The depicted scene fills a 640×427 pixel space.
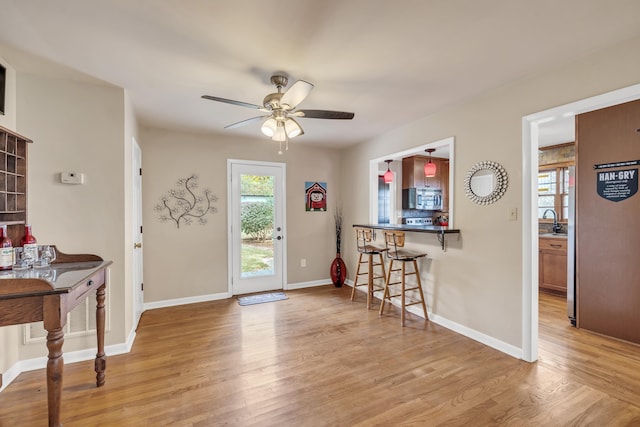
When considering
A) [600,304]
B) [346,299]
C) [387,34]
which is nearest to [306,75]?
[387,34]

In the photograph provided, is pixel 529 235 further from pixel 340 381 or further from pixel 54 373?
pixel 54 373

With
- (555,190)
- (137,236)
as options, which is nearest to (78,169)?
(137,236)

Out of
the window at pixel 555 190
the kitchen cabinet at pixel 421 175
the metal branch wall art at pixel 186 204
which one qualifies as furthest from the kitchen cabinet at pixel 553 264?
the metal branch wall art at pixel 186 204

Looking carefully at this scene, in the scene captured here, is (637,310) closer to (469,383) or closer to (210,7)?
(469,383)

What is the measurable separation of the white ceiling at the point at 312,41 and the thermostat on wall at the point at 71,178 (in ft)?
2.65

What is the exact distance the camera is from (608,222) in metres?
A: 2.97

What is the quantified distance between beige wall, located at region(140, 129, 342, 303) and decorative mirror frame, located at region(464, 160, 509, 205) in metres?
2.60

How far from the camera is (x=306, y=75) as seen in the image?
8.00 feet

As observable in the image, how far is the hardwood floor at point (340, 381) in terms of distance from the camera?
1.86 m

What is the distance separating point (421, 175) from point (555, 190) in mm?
2162

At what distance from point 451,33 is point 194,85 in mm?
2088

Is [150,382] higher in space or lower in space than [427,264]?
lower

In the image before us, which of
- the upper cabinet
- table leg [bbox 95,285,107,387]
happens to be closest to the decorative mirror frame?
table leg [bbox 95,285,107,387]

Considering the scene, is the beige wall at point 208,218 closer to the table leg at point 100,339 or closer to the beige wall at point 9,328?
the beige wall at point 9,328
